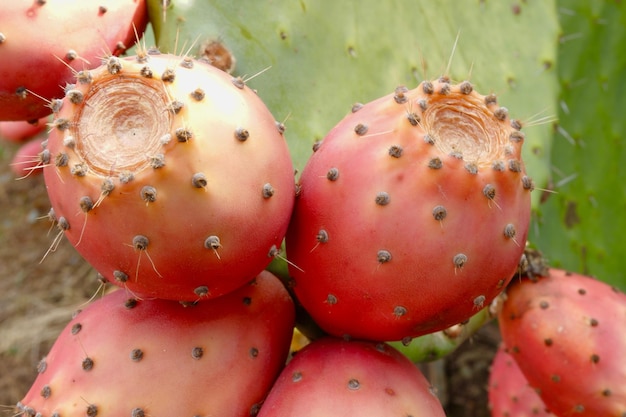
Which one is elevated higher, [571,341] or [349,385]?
[349,385]

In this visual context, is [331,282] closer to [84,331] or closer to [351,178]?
[351,178]

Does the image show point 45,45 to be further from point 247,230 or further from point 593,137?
point 593,137

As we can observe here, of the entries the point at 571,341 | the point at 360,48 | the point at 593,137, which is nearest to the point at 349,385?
the point at 571,341

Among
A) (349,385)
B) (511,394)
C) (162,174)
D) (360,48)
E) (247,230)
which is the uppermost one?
(162,174)

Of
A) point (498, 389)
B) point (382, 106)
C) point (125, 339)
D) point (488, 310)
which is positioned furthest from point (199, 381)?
point (498, 389)

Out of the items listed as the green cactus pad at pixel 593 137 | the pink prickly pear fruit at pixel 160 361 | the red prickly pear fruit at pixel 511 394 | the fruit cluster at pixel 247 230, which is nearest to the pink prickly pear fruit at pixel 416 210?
the fruit cluster at pixel 247 230

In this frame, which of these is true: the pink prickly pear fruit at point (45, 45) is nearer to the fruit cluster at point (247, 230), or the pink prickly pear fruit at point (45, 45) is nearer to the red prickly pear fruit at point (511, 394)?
the fruit cluster at point (247, 230)
